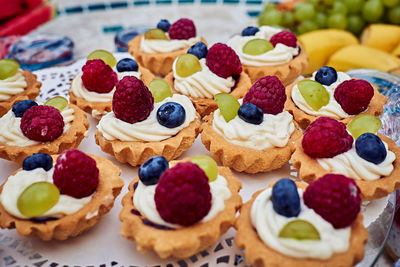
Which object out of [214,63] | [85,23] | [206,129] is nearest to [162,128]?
[206,129]

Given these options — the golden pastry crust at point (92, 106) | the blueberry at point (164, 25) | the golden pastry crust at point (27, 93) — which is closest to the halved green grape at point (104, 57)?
the golden pastry crust at point (92, 106)

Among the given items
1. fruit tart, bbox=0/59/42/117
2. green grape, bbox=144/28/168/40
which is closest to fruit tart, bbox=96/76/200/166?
fruit tart, bbox=0/59/42/117

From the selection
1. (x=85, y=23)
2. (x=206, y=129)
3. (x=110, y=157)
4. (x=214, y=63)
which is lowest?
(x=85, y=23)

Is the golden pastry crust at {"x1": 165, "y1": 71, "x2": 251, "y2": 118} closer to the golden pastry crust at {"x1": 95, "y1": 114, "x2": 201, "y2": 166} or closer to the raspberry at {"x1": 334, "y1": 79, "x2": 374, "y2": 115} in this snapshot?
the golden pastry crust at {"x1": 95, "y1": 114, "x2": 201, "y2": 166}

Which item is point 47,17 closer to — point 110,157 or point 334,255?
point 110,157

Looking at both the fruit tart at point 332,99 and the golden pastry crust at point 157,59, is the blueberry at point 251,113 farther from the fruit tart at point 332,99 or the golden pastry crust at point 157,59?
the golden pastry crust at point 157,59
